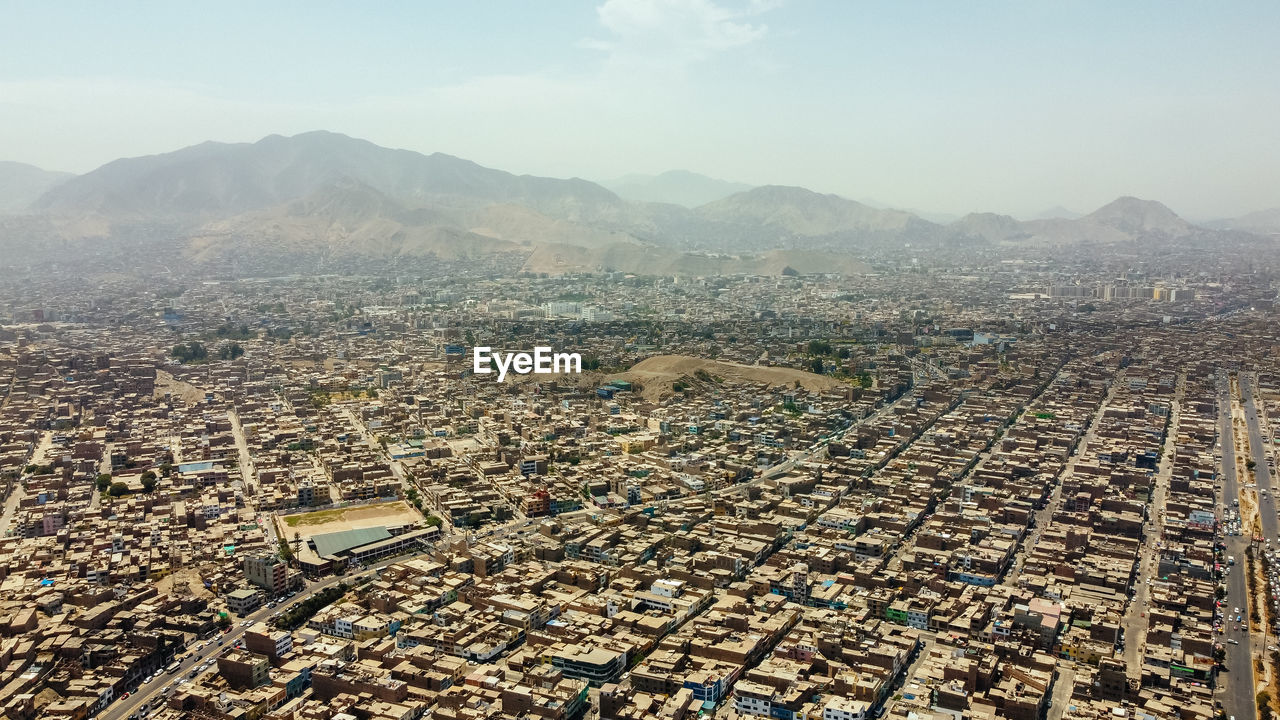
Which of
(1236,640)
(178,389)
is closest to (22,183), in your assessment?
(178,389)

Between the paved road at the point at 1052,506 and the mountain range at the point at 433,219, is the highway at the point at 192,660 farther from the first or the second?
the mountain range at the point at 433,219

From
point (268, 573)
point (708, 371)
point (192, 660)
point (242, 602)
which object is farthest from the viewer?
point (708, 371)

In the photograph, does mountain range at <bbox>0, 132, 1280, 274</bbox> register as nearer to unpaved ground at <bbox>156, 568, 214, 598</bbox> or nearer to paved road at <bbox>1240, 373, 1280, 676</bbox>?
paved road at <bbox>1240, 373, 1280, 676</bbox>

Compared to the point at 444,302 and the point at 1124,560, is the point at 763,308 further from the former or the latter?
the point at 1124,560

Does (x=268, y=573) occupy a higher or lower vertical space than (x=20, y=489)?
higher

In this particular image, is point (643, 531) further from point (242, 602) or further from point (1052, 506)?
point (1052, 506)

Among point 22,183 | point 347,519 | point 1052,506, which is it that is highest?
point 22,183

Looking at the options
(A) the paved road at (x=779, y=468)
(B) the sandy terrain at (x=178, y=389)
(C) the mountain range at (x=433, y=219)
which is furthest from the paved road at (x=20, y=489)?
(C) the mountain range at (x=433, y=219)

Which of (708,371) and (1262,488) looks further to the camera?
(708,371)
